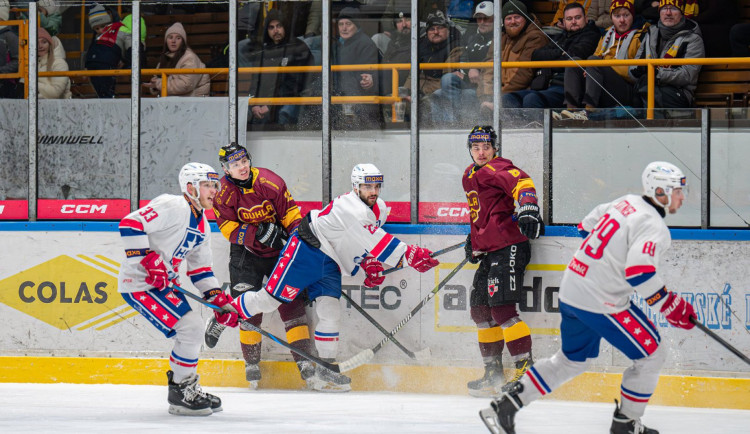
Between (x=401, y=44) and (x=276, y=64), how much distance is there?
0.79m

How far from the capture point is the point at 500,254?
577 centimetres

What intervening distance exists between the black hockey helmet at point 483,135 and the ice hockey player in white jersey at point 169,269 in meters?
1.48

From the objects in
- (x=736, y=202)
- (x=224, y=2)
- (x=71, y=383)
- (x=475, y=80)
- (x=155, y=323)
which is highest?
(x=224, y=2)

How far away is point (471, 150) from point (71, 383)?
2.78 m

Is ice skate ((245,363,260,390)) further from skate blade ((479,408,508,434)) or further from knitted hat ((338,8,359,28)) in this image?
knitted hat ((338,8,359,28))

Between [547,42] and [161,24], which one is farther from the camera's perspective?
[161,24]

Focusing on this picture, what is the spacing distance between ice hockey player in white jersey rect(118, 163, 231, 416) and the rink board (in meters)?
1.12

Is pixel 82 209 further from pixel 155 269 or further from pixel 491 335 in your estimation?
pixel 491 335

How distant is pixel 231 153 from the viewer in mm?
6051

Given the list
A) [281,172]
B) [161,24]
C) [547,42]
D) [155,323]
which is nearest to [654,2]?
[547,42]

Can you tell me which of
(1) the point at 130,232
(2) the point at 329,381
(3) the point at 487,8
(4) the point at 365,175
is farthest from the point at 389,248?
(3) the point at 487,8

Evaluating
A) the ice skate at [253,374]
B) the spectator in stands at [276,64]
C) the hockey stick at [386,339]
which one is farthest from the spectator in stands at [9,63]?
the hockey stick at [386,339]

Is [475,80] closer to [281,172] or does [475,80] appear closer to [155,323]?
[281,172]

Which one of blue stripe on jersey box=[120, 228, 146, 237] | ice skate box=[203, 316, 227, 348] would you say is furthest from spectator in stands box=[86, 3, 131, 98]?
blue stripe on jersey box=[120, 228, 146, 237]
